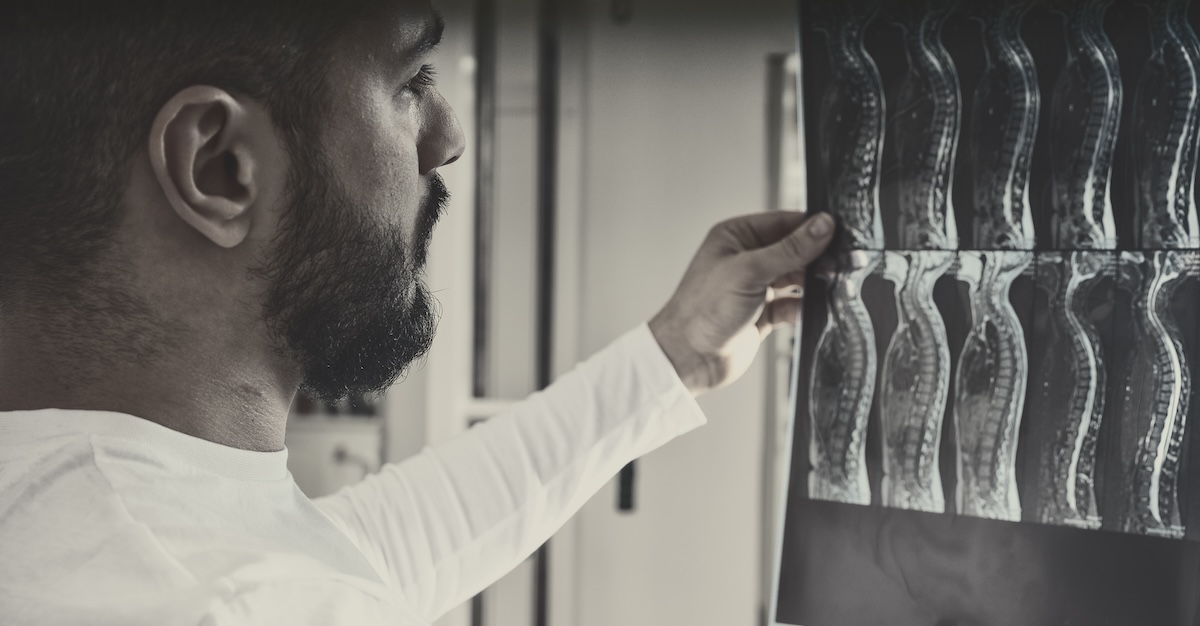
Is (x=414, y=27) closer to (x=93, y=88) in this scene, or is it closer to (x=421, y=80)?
(x=421, y=80)

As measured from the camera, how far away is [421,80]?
547 millimetres

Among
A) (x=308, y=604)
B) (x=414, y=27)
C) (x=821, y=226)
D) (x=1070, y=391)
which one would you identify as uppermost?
(x=414, y=27)

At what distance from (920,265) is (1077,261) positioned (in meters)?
0.09

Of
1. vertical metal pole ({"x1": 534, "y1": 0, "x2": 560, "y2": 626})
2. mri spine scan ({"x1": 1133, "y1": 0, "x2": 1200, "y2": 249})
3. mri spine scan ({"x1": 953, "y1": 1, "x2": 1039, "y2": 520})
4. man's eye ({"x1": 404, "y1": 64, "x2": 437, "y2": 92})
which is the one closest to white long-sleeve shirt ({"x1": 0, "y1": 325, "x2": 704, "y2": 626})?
man's eye ({"x1": 404, "y1": 64, "x2": 437, "y2": 92})

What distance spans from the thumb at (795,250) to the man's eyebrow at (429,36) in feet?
0.84

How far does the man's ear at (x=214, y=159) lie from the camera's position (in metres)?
0.44

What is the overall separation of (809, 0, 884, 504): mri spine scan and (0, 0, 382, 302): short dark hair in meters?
0.32

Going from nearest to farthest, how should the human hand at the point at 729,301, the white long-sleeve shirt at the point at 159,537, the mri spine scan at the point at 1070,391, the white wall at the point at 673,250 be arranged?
the white long-sleeve shirt at the point at 159,537
the mri spine scan at the point at 1070,391
the human hand at the point at 729,301
the white wall at the point at 673,250

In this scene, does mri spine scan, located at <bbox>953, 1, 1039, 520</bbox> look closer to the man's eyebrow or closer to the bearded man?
the bearded man

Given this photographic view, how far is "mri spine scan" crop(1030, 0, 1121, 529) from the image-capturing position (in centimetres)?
48

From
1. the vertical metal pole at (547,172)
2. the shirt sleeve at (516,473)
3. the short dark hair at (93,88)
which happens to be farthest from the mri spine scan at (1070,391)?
the vertical metal pole at (547,172)

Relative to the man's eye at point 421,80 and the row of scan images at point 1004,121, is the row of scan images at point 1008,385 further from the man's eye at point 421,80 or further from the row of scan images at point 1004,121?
the man's eye at point 421,80

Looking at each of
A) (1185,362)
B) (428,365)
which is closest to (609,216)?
(428,365)

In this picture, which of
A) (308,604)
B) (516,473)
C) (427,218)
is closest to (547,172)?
(516,473)
